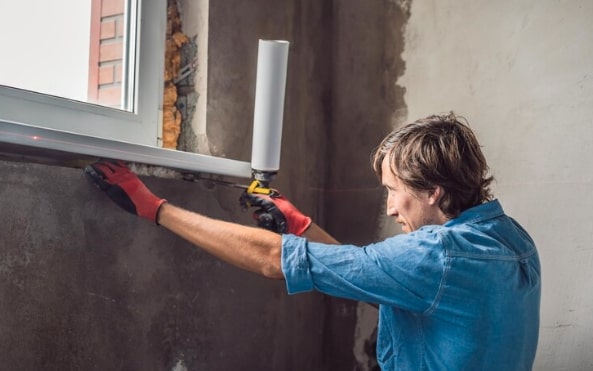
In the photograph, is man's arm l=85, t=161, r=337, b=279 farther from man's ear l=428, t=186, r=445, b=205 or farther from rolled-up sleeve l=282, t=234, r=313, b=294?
man's ear l=428, t=186, r=445, b=205

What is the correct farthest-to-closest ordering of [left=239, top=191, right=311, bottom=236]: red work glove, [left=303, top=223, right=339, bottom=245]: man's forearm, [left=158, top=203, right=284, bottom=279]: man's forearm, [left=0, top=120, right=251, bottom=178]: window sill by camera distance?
[left=303, top=223, right=339, bottom=245]: man's forearm
[left=239, top=191, right=311, bottom=236]: red work glove
[left=158, top=203, right=284, bottom=279]: man's forearm
[left=0, top=120, right=251, bottom=178]: window sill

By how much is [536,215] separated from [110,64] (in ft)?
4.27

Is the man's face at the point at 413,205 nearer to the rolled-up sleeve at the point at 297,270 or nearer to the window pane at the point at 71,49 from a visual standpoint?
the rolled-up sleeve at the point at 297,270

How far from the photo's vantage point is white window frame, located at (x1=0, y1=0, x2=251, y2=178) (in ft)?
3.59

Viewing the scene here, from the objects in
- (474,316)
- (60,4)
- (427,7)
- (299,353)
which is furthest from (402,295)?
(427,7)

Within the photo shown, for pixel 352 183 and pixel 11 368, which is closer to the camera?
pixel 11 368

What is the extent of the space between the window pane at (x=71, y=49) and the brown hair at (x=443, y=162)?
0.73 metres

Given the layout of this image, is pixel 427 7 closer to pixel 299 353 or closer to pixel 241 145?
pixel 241 145

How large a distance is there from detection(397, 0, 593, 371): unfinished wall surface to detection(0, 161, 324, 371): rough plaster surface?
2.74 feet

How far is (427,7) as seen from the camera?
194 centimetres

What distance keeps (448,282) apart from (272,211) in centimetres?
50

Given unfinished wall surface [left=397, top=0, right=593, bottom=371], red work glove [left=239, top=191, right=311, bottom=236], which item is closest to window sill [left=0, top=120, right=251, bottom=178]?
red work glove [left=239, top=191, right=311, bottom=236]

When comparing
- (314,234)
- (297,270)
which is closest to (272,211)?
(314,234)

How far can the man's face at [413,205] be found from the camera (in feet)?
4.13
